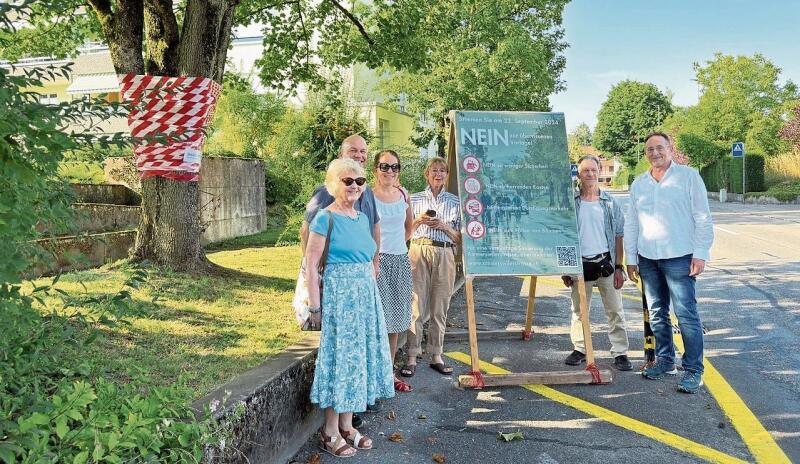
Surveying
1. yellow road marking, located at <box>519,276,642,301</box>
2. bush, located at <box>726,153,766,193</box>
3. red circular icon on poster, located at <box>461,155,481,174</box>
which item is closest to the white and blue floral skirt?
red circular icon on poster, located at <box>461,155,481,174</box>

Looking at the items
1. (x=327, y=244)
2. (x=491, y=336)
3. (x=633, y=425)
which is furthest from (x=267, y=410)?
(x=491, y=336)

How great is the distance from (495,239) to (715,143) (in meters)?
45.9

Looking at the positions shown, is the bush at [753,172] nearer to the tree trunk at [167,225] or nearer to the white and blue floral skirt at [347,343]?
the tree trunk at [167,225]

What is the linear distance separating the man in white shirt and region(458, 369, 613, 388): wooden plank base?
55 cm

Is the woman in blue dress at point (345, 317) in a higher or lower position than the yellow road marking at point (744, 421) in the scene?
higher

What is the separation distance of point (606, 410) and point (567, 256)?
1.46m

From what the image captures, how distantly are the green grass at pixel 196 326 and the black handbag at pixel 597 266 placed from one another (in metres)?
2.73

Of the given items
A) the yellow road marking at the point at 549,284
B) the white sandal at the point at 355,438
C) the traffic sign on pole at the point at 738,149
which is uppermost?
the traffic sign on pole at the point at 738,149

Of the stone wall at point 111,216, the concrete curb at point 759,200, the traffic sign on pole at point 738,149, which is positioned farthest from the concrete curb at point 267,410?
the traffic sign on pole at point 738,149

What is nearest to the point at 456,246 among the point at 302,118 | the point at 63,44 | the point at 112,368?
the point at 112,368

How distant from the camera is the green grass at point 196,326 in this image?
4164 millimetres

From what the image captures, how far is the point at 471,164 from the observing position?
5961 mm

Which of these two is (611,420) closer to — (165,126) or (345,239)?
(345,239)

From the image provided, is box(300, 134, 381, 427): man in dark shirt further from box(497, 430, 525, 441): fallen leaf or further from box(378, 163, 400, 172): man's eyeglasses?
box(497, 430, 525, 441): fallen leaf
